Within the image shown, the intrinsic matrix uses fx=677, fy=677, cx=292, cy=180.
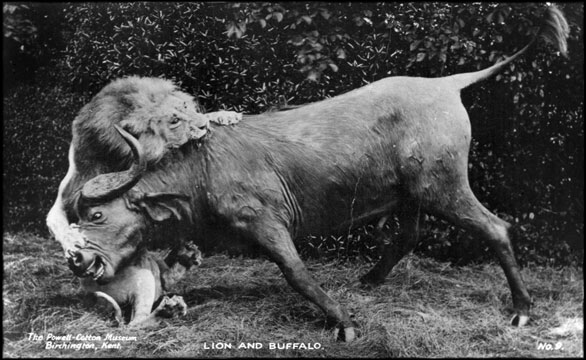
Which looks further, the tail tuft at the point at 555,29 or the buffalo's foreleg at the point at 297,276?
the tail tuft at the point at 555,29

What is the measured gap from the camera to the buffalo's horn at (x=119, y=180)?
165 inches

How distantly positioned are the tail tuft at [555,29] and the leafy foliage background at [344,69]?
13 cm

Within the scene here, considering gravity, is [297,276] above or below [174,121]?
below

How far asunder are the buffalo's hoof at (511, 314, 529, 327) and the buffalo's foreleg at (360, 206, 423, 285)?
2.84 ft

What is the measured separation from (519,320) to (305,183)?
166 cm

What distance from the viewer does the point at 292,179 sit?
4.46 m

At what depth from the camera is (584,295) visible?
4.75 meters

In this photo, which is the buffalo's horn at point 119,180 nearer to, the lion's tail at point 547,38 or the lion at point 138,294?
the lion at point 138,294

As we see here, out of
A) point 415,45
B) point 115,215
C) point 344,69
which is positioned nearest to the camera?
point 115,215

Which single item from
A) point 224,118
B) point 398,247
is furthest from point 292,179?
point 398,247

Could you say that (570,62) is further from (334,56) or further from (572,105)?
(334,56)

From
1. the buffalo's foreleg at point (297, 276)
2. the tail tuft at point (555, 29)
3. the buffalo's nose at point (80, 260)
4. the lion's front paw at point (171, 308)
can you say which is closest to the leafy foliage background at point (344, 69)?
the tail tuft at point (555, 29)

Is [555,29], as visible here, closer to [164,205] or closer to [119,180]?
[164,205]

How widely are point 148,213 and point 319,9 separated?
1.97m
